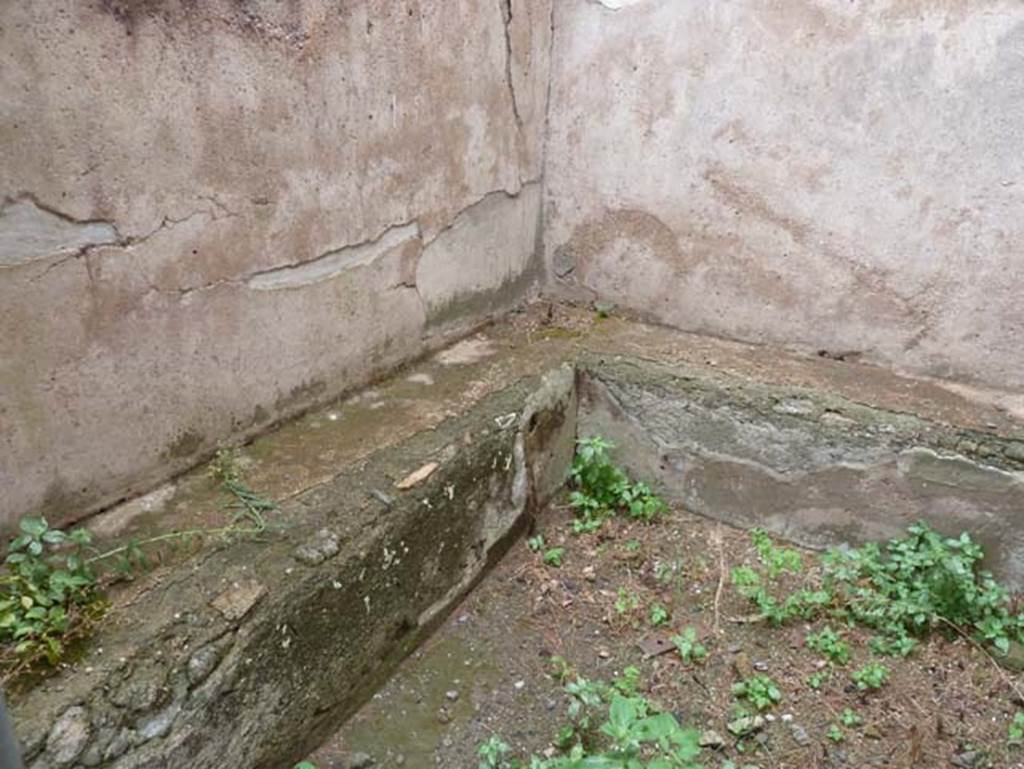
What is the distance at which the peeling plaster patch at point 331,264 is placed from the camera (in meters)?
2.15

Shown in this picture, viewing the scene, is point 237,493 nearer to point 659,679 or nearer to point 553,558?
point 553,558

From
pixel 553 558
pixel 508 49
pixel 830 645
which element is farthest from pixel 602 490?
pixel 508 49

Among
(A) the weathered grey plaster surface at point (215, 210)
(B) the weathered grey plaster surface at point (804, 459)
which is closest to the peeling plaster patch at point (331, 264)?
(A) the weathered grey plaster surface at point (215, 210)

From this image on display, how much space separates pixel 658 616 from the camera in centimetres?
237

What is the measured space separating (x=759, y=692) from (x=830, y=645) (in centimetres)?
29

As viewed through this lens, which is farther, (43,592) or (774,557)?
(774,557)

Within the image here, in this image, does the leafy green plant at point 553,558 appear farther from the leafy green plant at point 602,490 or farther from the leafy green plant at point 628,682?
the leafy green plant at point 628,682

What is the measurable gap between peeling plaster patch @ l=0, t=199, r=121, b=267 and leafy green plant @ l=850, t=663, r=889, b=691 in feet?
7.00

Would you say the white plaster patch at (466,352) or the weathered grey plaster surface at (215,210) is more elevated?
the weathered grey plaster surface at (215,210)

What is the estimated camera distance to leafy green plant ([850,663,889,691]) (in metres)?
2.14

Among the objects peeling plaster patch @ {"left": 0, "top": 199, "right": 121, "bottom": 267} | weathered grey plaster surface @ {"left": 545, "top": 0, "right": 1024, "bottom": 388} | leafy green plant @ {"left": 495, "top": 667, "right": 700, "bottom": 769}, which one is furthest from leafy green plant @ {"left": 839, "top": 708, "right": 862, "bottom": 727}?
peeling plaster patch @ {"left": 0, "top": 199, "right": 121, "bottom": 267}

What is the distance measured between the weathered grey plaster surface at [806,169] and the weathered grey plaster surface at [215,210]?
17.8 inches

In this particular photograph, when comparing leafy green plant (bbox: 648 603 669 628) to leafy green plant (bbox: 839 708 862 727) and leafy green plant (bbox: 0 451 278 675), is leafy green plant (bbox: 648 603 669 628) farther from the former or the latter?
leafy green plant (bbox: 0 451 278 675)

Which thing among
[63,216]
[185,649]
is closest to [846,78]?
[63,216]
